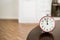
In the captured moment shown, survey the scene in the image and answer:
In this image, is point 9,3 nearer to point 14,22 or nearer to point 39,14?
point 14,22

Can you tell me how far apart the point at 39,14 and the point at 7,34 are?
4.39 feet

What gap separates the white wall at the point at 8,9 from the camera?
4.88 metres

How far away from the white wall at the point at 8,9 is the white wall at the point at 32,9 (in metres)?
0.39

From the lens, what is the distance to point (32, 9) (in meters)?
4.62

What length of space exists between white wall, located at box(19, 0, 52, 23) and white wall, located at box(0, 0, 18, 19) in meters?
0.39

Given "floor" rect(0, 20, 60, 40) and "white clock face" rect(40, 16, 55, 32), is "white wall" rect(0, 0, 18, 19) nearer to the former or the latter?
"floor" rect(0, 20, 60, 40)

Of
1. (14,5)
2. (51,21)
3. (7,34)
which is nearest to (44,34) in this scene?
(51,21)

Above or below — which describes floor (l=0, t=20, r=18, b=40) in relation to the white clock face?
below

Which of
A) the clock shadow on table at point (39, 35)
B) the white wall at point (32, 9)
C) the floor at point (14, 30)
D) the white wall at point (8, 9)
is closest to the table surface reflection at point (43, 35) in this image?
the clock shadow on table at point (39, 35)

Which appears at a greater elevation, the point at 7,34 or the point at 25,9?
the point at 25,9

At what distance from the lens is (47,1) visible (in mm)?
4523

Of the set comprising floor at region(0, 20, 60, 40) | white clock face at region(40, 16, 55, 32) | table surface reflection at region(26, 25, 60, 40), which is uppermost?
white clock face at region(40, 16, 55, 32)

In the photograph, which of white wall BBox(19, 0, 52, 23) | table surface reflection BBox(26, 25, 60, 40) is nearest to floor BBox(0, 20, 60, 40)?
white wall BBox(19, 0, 52, 23)

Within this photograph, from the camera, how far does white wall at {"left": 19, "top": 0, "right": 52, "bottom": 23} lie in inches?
179
